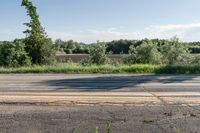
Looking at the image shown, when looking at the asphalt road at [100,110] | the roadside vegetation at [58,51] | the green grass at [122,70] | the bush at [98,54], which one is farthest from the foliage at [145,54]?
the asphalt road at [100,110]

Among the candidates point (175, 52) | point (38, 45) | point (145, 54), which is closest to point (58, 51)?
point (38, 45)

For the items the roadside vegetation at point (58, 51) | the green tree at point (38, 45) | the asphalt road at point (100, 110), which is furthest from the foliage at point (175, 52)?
the asphalt road at point (100, 110)

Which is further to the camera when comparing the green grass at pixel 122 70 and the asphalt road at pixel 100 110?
the green grass at pixel 122 70

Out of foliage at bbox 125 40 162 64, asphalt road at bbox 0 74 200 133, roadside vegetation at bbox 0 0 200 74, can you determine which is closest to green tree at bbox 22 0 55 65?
roadside vegetation at bbox 0 0 200 74

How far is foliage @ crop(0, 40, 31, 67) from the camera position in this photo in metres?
30.9

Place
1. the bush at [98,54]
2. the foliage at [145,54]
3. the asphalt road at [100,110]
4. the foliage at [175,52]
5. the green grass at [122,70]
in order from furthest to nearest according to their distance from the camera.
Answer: the foliage at [145,54] → the foliage at [175,52] → the bush at [98,54] → the green grass at [122,70] → the asphalt road at [100,110]

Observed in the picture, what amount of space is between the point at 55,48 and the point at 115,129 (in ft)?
84.3

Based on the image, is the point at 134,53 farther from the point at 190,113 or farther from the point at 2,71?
the point at 190,113

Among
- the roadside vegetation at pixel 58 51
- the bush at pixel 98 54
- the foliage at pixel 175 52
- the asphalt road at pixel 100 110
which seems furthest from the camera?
the foliage at pixel 175 52

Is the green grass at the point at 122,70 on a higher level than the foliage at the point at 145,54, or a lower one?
lower

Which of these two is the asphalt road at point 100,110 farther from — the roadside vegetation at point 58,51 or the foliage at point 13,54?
the foliage at point 13,54

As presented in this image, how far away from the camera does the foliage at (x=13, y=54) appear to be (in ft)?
102

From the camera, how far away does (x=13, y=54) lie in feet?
102

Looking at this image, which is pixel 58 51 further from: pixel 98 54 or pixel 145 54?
pixel 145 54
